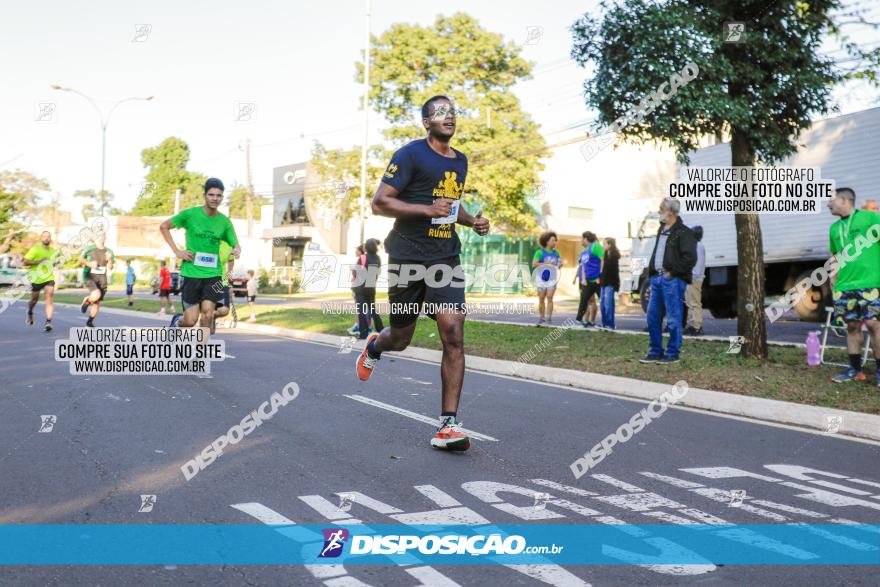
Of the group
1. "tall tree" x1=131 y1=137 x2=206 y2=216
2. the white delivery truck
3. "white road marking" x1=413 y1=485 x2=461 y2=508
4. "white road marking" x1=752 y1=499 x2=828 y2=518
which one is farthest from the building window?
"tall tree" x1=131 y1=137 x2=206 y2=216

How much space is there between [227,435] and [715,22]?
7.74 metres

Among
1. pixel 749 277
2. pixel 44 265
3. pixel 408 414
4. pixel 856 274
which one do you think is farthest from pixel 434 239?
pixel 44 265

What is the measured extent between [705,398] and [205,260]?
5694mm

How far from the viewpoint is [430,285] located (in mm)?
5402

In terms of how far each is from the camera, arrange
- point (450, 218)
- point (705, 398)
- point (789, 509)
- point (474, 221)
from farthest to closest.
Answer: point (705, 398), point (474, 221), point (450, 218), point (789, 509)

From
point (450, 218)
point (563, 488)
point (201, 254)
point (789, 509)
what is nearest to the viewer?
point (789, 509)

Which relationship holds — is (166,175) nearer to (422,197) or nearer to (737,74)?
(737,74)

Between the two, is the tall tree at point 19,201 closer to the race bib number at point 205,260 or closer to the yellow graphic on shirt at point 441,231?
the race bib number at point 205,260

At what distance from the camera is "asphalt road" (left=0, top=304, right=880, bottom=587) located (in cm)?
315

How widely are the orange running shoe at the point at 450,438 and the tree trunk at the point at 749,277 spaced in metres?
6.16

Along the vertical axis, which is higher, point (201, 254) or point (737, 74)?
point (737, 74)

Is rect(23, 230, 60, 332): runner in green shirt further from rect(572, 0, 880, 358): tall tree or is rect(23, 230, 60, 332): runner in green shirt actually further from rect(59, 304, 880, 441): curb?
rect(572, 0, 880, 358): tall tree

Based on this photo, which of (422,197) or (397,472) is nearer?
(397,472)

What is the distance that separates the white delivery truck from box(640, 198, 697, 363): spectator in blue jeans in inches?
220
